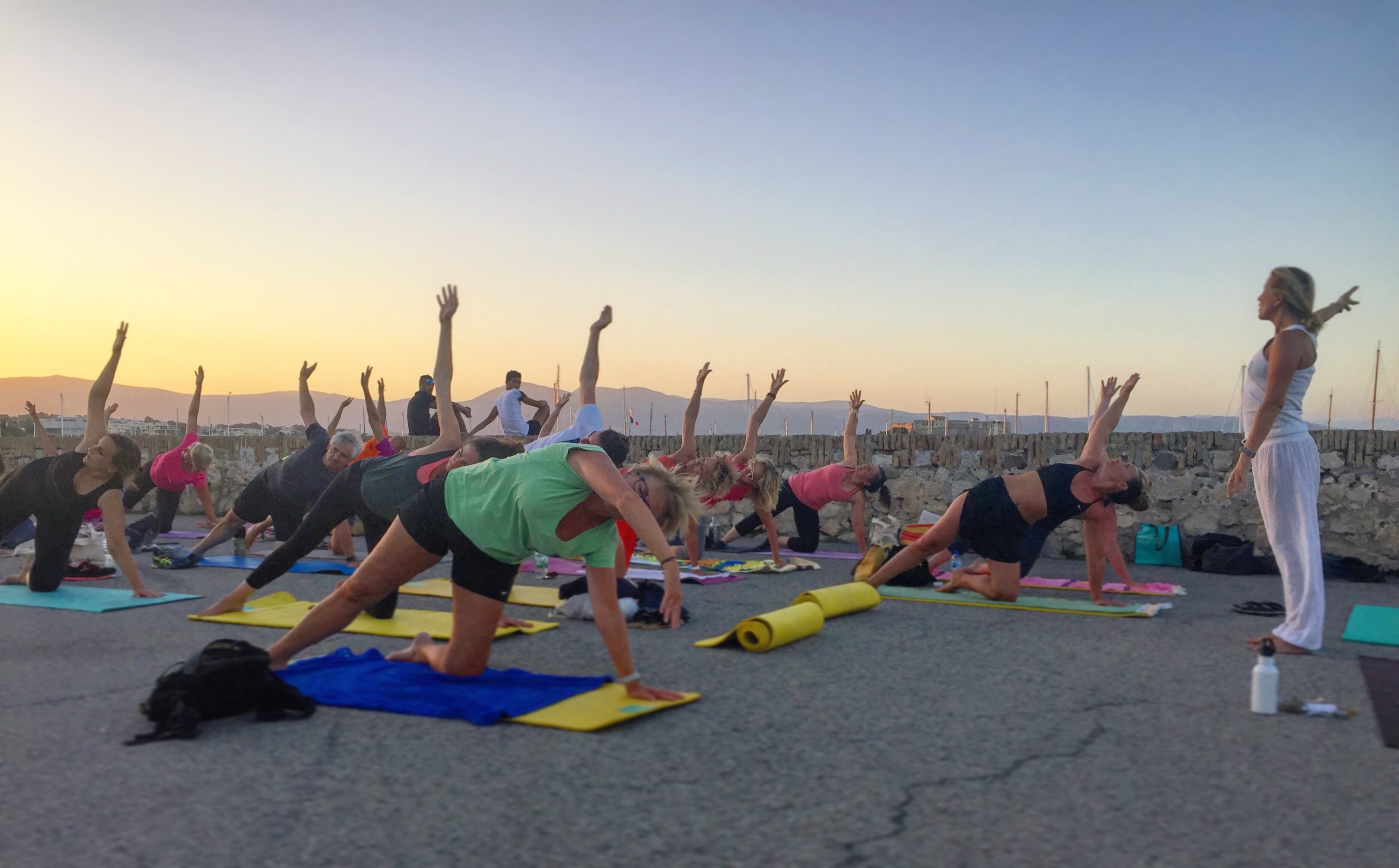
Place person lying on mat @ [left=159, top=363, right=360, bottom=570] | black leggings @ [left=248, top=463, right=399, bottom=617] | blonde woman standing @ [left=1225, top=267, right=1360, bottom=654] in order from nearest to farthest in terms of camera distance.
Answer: blonde woman standing @ [left=1225, top=267, right=1360, bottom=654]
black leggings @ [left=248, top=463, right=399, bottom=617]
person lying on mat @ [left=159, top=363, right=360, bottom=570]

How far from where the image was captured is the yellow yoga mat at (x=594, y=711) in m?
3.73

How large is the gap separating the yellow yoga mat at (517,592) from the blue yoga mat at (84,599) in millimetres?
1418

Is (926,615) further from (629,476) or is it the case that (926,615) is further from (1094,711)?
(629,476)

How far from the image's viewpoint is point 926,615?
6.75 m

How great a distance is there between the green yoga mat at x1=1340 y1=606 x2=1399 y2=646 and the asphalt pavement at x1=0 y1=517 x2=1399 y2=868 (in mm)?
898

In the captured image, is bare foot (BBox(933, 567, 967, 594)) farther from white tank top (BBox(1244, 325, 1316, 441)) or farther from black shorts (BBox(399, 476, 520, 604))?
black shorts (BBox(399, 476, 520, 604))

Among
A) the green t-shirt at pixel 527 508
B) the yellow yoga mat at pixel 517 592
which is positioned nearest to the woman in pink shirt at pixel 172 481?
the yellow yoga mat at pixel 517 592

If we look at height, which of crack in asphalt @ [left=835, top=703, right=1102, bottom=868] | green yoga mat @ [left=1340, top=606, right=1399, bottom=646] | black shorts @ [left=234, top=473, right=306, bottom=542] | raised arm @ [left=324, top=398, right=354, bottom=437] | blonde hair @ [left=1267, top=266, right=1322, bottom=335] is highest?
blonde hair @ [left=1267, top=266, right=1322, bottom=335]

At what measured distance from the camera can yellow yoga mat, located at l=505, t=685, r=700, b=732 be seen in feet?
12.3

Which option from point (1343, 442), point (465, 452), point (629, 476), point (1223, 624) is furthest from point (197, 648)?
point (1343, 442)

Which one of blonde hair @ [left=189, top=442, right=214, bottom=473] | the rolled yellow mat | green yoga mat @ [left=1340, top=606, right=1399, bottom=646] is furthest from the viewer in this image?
blonde hair @ [left=189, top=442, right=214, bottom=473]

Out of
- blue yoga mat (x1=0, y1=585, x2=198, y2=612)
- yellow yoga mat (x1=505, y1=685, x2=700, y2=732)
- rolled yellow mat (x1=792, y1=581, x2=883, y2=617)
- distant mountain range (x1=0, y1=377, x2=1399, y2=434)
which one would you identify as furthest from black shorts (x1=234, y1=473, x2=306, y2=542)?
distant mountain range (x1=0, y1=377, x2=1399, y2=434)

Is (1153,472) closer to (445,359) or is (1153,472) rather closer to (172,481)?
(445,359)

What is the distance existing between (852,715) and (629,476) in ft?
4.38
